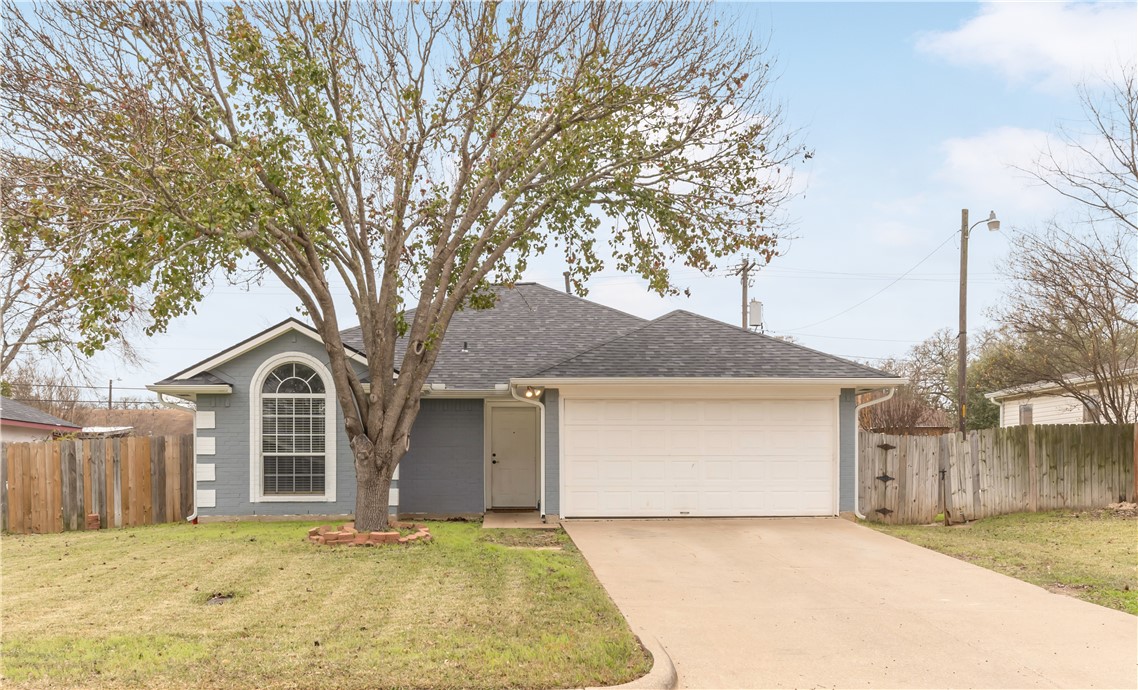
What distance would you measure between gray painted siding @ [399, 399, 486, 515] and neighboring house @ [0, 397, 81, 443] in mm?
12711

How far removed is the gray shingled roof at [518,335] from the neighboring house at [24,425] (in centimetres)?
1149

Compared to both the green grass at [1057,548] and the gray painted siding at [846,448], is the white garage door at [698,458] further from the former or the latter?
the green grass at [1057,548]

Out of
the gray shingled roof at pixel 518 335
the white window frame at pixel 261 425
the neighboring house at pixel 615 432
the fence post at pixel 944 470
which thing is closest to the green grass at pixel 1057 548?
the fence post at pixel 944 470

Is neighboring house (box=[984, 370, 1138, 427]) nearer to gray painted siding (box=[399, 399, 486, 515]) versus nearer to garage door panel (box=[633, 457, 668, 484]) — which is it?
garage door panel (box=[633, 457, 668, 484])

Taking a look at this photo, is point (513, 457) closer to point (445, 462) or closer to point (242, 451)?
point (445, 462)

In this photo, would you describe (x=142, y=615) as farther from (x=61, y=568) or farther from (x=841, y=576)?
(x=841, y=576)

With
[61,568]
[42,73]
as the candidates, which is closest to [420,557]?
[61,568]

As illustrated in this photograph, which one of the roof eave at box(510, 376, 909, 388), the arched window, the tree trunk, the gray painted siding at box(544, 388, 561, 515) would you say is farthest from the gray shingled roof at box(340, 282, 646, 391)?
the tree trunk

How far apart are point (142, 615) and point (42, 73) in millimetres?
7231

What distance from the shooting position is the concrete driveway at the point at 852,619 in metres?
5.91

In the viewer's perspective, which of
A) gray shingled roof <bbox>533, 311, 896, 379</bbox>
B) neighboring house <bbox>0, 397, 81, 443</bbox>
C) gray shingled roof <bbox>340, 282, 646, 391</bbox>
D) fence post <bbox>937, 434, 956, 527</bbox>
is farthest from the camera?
neighboring house <bbox>0, 397, 81, 443</bbox>

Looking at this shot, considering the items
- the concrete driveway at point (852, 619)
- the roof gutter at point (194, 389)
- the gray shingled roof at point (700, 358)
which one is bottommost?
the concrete driveway at point (852, 619)

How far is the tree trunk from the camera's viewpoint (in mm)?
11695

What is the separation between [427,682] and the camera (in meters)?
5.33
